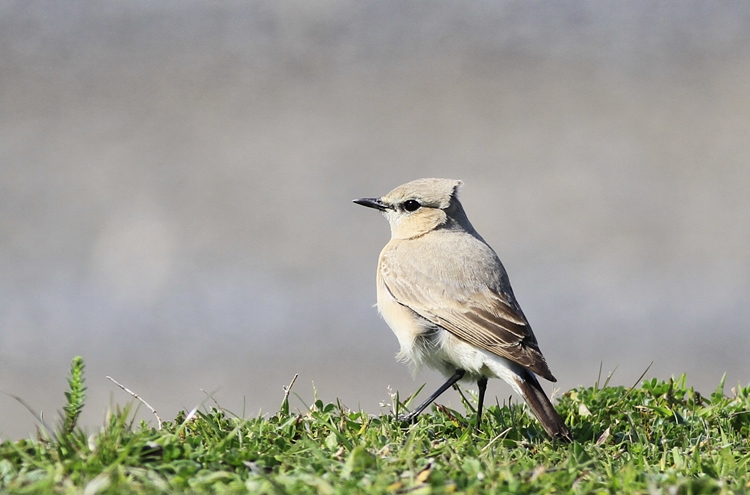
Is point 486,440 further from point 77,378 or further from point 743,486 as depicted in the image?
point 77,378

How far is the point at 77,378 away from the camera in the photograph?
4.18 meters

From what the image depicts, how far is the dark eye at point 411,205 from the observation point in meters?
7.79

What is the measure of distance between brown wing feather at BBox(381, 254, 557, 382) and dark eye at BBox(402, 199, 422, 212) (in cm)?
104

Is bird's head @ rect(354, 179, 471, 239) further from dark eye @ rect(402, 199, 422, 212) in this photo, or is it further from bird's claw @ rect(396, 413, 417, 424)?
bird's claw @ rect(396, 413, 417, 424)

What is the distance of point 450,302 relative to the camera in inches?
261

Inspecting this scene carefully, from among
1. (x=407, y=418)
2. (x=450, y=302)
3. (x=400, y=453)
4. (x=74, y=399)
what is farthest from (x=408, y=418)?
(x=74, y=399)

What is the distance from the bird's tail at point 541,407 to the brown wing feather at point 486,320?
6.9 inches

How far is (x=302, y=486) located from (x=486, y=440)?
2.03m

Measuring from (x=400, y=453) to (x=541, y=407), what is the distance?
1.66m

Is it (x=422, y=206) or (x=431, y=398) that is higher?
(x=422, y=206)

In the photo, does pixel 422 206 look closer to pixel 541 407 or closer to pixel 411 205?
pixel 411 205

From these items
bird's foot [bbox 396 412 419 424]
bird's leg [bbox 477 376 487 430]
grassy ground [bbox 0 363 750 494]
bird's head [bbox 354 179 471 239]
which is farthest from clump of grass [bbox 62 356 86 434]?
bird's head [bbox 354 179 471 239]

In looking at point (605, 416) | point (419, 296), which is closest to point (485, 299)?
point (419, 296)

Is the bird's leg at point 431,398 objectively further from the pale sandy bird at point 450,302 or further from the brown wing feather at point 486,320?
the brown wing feather at point 486,320
